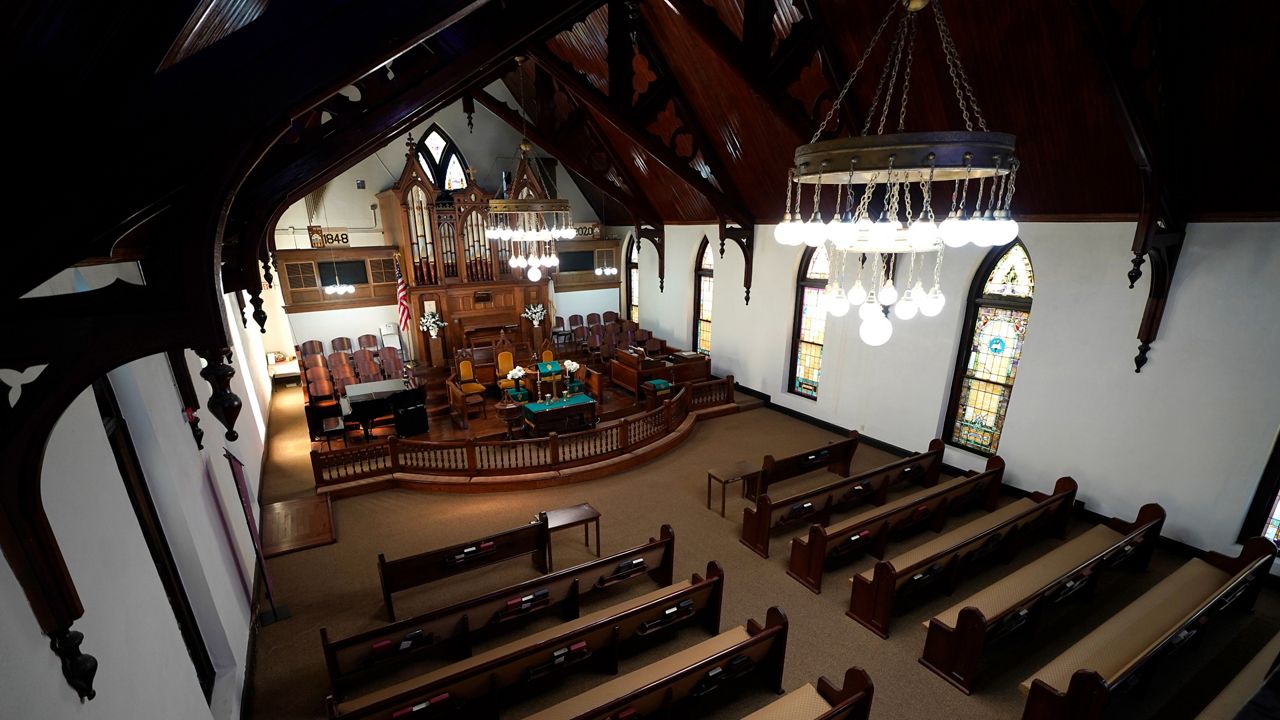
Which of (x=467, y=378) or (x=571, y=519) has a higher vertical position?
(x=467, y=378)

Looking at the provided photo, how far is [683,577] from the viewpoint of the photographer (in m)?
5.58

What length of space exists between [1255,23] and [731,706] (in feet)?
21.8

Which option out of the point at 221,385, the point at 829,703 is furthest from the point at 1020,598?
the point at 221,385

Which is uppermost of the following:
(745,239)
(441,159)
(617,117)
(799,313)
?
(441,159)

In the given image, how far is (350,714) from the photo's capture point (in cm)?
305

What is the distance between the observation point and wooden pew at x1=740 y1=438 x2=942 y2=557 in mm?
5859

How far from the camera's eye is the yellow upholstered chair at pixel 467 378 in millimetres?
10133

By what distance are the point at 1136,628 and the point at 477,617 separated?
537 cm

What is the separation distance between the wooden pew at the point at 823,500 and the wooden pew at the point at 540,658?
1406 millimetres

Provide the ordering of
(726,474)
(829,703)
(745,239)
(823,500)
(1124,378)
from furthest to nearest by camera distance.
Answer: (745,239)
(726,474)
(823,500)
(1124,378)
(829,703)

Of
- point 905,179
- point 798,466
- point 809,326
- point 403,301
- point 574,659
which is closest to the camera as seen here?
point 905,179

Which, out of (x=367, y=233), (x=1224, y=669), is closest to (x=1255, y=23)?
(x=1224, y=669)

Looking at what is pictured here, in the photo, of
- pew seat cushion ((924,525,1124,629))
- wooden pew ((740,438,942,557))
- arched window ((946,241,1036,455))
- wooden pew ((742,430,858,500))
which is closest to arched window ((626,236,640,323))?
wooden pew ((742,430,858,500))

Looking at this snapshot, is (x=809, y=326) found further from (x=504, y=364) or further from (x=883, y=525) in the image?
(x=504, y=364)
